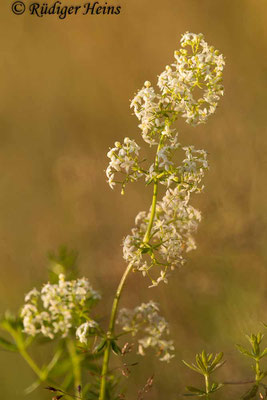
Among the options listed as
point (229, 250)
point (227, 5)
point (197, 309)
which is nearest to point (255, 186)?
point (229, 250)

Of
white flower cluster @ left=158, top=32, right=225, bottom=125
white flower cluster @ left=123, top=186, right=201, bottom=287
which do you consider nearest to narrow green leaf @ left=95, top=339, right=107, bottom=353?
white flower cluster @ left=123, top=186, right=201, bottom=287

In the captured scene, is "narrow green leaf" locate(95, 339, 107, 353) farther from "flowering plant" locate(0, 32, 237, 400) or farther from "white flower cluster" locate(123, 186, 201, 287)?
"white flower cluster" locate(123, 186, 201, 287)

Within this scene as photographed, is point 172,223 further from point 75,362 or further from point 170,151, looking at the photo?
point 75,362

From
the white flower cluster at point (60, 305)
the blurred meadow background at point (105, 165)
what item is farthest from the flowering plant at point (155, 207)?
the blurred meadow background at point (105, 165)

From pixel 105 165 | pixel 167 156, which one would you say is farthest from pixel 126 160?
pixel 105 165

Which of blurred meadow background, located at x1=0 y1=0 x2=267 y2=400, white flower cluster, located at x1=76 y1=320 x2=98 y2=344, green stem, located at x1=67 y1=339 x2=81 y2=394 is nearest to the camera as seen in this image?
white flower cluster, located at x1=76 y1=320 x2=98 y2=344

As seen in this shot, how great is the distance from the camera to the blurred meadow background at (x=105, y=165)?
156 cm

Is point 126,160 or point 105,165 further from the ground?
point 105,165

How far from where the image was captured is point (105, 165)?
168 centimetres

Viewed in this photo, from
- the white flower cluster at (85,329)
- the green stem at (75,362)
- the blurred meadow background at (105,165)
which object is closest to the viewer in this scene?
the white flower cluster at (85,329)

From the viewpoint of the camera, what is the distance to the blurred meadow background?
1.56 metres

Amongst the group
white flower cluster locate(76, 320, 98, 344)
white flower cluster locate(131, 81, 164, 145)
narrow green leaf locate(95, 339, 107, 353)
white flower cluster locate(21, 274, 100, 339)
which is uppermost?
white flower cluster locate(131, 81, 164, 145)

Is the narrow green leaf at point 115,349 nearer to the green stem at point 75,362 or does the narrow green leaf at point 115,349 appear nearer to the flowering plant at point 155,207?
the flowering plant at point 155,207

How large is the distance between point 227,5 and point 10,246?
35.4 inches
